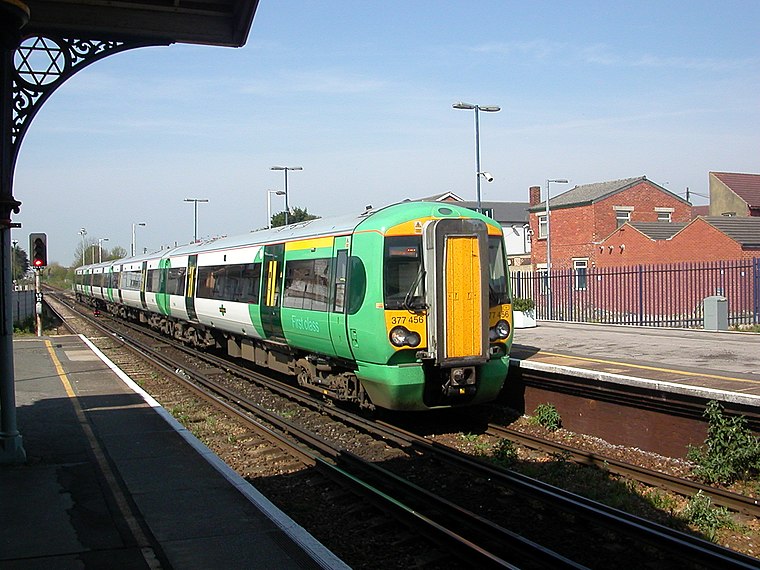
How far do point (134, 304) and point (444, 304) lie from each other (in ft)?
79.9

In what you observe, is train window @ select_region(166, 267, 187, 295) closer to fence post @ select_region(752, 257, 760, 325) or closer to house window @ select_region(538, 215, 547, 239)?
fence post @ select_region(752, 257, 760, 325)

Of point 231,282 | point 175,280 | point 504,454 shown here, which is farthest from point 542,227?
point 504,454

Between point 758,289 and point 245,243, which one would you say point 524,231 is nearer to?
point 758,289

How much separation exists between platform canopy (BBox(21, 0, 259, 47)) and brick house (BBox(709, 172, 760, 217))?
125ft

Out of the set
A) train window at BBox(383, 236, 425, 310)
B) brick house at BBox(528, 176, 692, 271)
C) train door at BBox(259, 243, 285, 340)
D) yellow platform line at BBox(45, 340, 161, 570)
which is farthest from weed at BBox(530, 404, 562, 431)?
brick house at BBox(528, 176, 692, 271)

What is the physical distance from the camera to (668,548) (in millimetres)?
6152

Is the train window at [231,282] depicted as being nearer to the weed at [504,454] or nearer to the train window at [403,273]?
the train window at [403,273]

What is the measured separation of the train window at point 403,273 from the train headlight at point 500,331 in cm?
126

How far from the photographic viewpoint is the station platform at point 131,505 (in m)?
5.59

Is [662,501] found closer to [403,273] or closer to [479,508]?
[479,508]

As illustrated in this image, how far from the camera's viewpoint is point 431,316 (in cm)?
999

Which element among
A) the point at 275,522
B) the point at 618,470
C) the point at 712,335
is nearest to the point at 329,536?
the point at 275,522

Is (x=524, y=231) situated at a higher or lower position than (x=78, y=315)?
higher

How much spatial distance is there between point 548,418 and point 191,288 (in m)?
12.4
